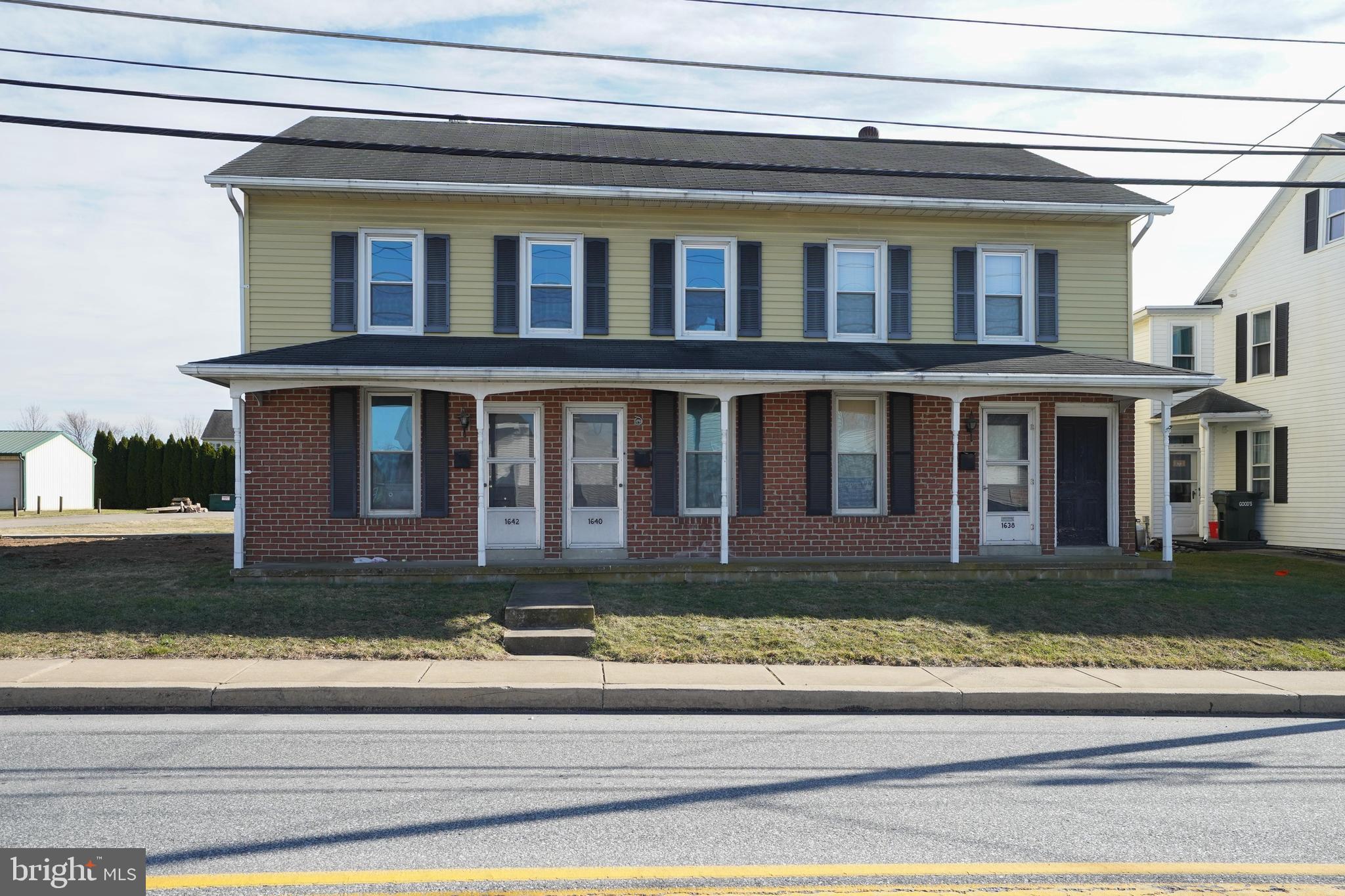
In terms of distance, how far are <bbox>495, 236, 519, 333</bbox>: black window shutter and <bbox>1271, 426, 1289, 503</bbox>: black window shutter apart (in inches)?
645

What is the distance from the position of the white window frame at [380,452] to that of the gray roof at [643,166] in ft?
10.3

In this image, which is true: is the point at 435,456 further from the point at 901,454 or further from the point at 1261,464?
the point at 1261,464

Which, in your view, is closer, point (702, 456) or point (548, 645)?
point (548, 645)

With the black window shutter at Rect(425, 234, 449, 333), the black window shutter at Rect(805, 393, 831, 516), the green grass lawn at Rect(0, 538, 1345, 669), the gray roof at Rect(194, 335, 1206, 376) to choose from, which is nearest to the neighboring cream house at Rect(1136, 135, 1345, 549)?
the gray roof at Rect(194, 335, 1206, 376)

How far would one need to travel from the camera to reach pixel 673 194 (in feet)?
49.4

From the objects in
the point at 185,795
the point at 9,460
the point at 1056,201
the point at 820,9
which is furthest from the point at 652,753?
the point at 9,460

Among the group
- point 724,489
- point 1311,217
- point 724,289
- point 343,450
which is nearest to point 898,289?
point 724,289

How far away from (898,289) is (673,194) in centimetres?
393

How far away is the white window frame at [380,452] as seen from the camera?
48.3ft

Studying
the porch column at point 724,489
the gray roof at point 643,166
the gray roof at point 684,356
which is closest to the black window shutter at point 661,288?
the gray roof at point 684,356

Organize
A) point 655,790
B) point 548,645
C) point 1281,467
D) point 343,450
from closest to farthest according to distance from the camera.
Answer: point 655,790 → point 548,645 → point 343,450 → point 1281,467

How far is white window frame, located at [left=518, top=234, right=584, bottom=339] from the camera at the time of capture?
1531cm

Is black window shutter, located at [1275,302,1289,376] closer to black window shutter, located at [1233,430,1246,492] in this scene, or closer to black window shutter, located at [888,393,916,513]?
black window shutter, located at [1233,430,1246,492]

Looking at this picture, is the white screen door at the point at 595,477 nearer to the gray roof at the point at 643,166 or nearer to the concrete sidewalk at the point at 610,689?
the gray roof at the point at 643,166
